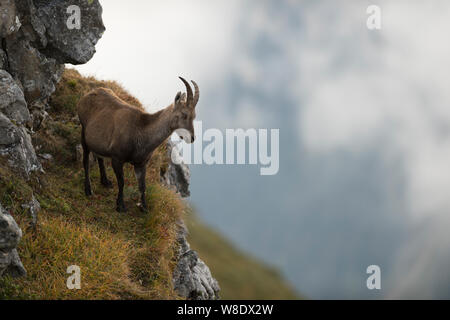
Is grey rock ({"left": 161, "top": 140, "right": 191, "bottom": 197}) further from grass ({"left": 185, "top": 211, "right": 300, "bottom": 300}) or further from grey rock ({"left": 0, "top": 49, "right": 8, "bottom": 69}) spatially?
grass ({"left": 185, "top": 211, "right": 300, "bottom": 300})

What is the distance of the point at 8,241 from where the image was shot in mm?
9984

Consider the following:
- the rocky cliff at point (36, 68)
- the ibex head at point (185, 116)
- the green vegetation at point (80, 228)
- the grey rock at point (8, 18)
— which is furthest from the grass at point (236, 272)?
the grey rock at point (8, 18)

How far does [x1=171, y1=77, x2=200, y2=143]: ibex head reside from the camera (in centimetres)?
1384

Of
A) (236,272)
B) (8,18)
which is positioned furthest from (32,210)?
(236,272)

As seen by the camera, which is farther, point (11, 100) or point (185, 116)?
point (185, 116)

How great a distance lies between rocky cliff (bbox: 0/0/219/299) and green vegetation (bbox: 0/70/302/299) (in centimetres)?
39

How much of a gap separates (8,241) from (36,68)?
618 cm

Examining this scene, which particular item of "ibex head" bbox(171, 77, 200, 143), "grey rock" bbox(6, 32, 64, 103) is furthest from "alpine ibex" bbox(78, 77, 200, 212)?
"grey rock" bbox(6, 32, 64, 103)

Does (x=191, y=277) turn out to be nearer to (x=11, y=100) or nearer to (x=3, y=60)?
(x=11, y=100)

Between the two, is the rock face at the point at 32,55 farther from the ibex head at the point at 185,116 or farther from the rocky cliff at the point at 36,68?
the ibex head at the point at 185,116

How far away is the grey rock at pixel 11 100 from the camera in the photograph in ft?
41.2

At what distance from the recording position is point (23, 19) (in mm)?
13656
